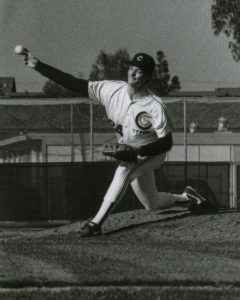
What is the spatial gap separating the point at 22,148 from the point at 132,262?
3716cm

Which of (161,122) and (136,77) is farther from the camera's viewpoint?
(136,77)

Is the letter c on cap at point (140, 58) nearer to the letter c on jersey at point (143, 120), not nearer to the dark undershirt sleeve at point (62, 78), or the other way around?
the letter c on jersey at point (143, 120)

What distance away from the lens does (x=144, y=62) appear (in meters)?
11.6

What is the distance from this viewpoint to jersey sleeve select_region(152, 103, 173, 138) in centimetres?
1133

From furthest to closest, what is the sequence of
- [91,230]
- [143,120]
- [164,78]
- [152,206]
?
1. [164,78]
2. [152,206]
3. [91,230]
4. [143,120]

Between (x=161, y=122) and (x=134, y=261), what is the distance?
10.1 feet

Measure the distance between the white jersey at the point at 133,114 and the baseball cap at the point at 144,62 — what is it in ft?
1.04

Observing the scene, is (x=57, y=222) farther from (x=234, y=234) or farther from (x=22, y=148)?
(x=22, y=148)

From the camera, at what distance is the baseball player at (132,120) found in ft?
37.3

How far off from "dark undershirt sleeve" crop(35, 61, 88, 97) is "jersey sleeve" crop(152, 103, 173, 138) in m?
0.97

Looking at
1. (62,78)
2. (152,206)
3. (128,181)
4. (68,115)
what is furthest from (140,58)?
(68,115)

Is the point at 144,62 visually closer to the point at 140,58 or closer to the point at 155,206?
the point at 140,58

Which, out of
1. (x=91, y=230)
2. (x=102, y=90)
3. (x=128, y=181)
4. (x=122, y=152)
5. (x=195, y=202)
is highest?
(x=102, y=90)

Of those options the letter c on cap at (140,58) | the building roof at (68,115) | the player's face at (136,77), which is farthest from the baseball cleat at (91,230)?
the building roof at (68,115)
